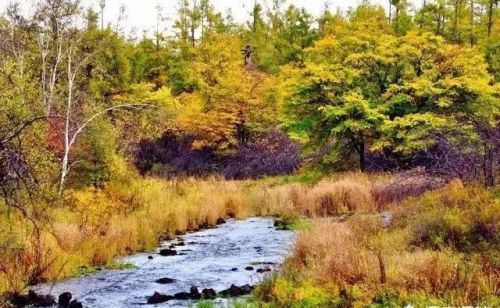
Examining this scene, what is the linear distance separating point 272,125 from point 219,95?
4.01m

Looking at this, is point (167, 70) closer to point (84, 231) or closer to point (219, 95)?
point (219, 95)

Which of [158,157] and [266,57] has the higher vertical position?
[266,57]

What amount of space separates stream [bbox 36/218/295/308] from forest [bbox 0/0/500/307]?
1.97ft

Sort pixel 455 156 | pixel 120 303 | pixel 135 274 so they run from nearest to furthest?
pixel 120 303, pixel 135 274, pixel 455 156

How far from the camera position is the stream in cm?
1083

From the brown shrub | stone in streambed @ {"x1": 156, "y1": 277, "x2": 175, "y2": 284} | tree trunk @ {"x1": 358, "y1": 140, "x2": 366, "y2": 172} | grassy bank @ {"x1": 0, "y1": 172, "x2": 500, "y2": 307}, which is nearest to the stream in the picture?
stone in streambed @ {"x1": 156, "y1": 277, "x2": 175, "y2": 284}

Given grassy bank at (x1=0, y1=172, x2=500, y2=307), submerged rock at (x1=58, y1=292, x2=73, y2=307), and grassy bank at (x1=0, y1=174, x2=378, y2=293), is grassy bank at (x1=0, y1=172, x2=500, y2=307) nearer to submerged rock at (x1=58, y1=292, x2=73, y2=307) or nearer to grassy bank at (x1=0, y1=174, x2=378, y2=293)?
grassy bank at (x1=0, y1=174, x2=378, y2=293)

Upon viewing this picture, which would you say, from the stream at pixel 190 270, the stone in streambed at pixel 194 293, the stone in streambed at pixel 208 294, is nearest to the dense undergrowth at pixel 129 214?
the stream at pixel 190 270

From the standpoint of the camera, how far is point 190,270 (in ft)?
42.8

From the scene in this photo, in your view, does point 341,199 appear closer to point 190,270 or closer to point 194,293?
point 190,270

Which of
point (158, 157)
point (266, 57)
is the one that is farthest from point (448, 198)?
point (266, 57)

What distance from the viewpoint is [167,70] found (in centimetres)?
4944

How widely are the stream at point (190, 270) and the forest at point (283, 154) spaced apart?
601 millimetres

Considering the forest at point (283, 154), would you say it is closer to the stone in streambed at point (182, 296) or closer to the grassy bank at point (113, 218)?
the grassy bank at point (113, 218)
